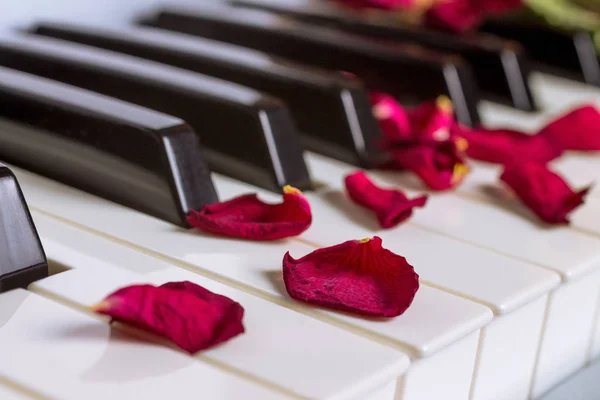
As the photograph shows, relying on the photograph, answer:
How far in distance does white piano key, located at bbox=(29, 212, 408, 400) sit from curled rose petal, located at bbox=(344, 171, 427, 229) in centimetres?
21

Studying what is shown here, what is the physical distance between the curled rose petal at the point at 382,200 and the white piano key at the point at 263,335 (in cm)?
21

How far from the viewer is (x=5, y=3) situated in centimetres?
105

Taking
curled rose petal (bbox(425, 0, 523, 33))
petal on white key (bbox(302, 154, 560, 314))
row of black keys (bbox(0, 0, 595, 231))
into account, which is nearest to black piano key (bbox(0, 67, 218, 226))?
row of black keys (bbox(0, 0, 595, 231))

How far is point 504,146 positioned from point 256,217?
0.36 metres

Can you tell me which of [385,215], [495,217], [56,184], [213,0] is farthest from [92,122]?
[213,0]

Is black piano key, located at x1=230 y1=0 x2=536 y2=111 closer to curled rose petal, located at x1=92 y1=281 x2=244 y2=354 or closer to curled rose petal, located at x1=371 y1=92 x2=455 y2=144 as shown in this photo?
curled rose petal, located at x1=371 y1=92 x2=455 y2=144

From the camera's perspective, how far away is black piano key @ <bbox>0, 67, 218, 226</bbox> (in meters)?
0.80

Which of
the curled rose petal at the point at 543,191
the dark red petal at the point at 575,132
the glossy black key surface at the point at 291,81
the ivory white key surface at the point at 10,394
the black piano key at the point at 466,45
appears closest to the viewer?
the ivory white key surface at the point at 10,394

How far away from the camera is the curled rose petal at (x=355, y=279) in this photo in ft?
2.11

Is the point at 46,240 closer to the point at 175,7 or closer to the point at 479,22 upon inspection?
the point at 175,7

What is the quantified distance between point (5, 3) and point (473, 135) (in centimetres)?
52

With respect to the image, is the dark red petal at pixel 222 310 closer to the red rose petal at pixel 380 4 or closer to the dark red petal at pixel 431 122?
the dark red petal at pixel 431 122

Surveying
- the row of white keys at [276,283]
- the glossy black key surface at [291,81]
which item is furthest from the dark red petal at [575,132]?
the row of white keys at [276,283]

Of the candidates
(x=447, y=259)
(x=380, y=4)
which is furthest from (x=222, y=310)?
(x=380, y=4)
